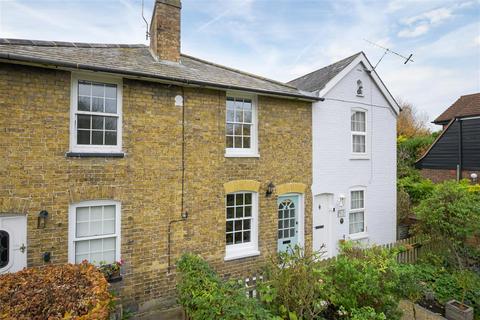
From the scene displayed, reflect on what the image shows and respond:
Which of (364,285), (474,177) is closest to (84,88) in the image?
(364,285)

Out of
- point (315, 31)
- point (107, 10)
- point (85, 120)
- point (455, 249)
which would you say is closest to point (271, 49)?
point (315, 31)

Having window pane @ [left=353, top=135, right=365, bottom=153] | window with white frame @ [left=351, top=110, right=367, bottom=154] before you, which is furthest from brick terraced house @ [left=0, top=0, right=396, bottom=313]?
window pane @ [left=353, top=135, right=365, bottom=153]

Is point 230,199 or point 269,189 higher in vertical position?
point 269,189

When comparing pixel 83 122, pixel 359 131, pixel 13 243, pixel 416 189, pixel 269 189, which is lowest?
pixel 13 243

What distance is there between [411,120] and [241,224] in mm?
43901

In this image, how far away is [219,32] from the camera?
1113 centimetres

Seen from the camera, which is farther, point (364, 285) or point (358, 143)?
point (358, 143)

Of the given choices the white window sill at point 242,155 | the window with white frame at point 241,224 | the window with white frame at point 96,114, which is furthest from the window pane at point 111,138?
the window with white frame at point 241,224

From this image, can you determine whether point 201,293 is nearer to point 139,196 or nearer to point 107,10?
point 139,196

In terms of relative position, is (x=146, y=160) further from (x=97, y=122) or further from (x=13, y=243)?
(x=13, y=243)

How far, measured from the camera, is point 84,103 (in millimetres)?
6441

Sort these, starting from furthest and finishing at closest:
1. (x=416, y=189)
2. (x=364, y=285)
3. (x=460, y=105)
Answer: (x=460, y=105) < (x=416, y=189) < (x=364, y=285)

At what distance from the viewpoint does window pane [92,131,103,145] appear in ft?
21.4

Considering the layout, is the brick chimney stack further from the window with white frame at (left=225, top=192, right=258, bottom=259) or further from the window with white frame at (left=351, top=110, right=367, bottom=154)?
the window with white frame at (left=351, top=110, right=367, bottom=154)
